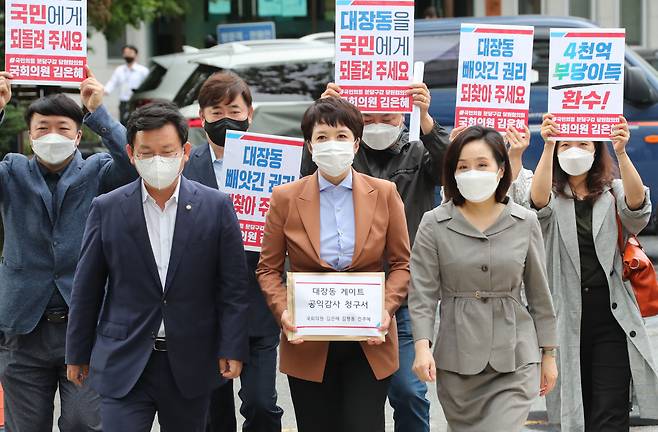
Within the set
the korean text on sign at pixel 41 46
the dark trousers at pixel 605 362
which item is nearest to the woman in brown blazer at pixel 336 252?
the dark trousers at pixel 605 362

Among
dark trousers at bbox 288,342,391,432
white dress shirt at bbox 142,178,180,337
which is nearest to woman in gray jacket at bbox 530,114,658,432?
dark trousers at bbox 288,342,391,432

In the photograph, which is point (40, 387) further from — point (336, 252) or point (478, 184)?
point (478, 184)

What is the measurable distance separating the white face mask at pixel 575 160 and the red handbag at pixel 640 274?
27cm

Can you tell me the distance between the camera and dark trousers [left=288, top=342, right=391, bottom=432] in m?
5.15

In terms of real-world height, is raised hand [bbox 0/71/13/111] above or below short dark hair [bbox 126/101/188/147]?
above

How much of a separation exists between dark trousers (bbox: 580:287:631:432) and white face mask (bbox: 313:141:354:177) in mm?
1521

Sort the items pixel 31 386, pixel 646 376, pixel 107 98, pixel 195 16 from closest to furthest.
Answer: pixel 31 386 → pixel 646 376 → pixel 107 98 → pixel 195 16

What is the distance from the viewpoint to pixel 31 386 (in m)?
5.60

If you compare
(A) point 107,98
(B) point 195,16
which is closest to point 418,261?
(A) point 107,98

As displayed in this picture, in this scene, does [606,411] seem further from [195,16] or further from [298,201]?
[195,16]

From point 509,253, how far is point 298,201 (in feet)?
2.87

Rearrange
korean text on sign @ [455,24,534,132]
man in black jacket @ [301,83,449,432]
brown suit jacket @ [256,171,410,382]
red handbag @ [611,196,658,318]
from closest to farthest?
brown suit jacket @ [256,171,410,382], man in black jacket @ [301,83,449,432], red handbag @ [611,196,658,318], korean text on sign @ [455,24,534,132]

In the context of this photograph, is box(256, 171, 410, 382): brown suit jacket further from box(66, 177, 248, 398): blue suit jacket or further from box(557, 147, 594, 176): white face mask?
box(557, 147, 594, 176): white face mask

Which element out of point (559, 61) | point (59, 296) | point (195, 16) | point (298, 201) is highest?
point (195, 16)
